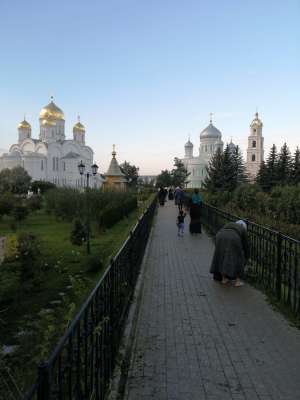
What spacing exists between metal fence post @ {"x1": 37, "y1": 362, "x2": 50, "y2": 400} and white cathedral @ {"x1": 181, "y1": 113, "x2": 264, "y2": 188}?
71.6m

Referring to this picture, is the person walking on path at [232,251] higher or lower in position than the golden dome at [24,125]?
lower

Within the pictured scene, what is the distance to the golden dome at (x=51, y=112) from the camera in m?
62.1

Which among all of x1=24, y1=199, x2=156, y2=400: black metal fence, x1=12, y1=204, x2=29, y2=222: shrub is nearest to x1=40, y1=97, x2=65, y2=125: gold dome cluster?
x1=12, y1=204, x2=29, y2=222: shrub

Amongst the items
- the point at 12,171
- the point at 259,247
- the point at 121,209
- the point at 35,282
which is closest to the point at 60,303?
the point at 35,282

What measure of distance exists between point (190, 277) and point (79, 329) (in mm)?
5226

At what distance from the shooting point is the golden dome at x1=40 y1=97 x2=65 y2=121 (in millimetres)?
62094

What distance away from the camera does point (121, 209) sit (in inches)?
798

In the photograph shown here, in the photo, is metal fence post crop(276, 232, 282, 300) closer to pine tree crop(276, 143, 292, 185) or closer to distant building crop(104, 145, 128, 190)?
distant building crop(104, 145, 128, 190)

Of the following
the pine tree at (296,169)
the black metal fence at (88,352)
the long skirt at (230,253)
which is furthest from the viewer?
→ the pine tree at (296,169)

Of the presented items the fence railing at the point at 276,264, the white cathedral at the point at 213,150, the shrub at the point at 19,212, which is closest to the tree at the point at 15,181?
the shrub at the point at 19,212

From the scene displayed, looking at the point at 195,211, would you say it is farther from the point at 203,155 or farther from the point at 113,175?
the point at 203,155

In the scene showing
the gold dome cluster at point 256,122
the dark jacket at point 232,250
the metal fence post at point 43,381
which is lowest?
the dark jacket at point 232,250

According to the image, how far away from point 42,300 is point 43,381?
523cm

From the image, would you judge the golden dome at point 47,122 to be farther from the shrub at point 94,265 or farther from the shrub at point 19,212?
the shrub at point 94,265
